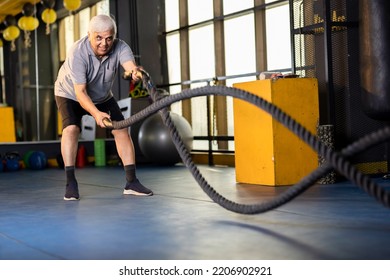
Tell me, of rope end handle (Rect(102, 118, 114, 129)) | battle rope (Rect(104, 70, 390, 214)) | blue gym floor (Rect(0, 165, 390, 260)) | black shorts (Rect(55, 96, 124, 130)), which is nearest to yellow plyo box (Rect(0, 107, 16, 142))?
blue gym floor (Rect(0, 165, 390, 260))

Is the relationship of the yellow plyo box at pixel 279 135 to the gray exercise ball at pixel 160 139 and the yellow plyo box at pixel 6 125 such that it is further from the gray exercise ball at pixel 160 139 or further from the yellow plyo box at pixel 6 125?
the yellow plyo box at pixel 6 125

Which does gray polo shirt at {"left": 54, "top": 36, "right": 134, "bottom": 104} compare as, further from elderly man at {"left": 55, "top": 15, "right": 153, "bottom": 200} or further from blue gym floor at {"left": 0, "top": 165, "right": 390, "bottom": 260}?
blue gym floor at {"left": 0, "top": 165, "right": 390, "bottom": 260}

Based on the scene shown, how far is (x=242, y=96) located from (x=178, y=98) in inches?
15.9

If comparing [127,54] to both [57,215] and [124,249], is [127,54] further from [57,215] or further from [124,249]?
[124,249]

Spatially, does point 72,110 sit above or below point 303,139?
above

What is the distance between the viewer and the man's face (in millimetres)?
4086

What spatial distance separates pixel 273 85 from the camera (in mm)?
4957

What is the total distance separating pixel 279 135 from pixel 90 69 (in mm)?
1614

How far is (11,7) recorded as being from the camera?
1347 cm

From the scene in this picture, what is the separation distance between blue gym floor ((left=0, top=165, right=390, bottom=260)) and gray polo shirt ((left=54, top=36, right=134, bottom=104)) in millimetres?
777

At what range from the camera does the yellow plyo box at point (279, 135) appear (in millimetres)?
4957

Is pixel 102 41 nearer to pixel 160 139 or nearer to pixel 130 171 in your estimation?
pixel 130 171

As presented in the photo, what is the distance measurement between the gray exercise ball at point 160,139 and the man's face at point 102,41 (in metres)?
3.39

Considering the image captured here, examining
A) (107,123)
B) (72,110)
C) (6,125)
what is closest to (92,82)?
(72,110)
